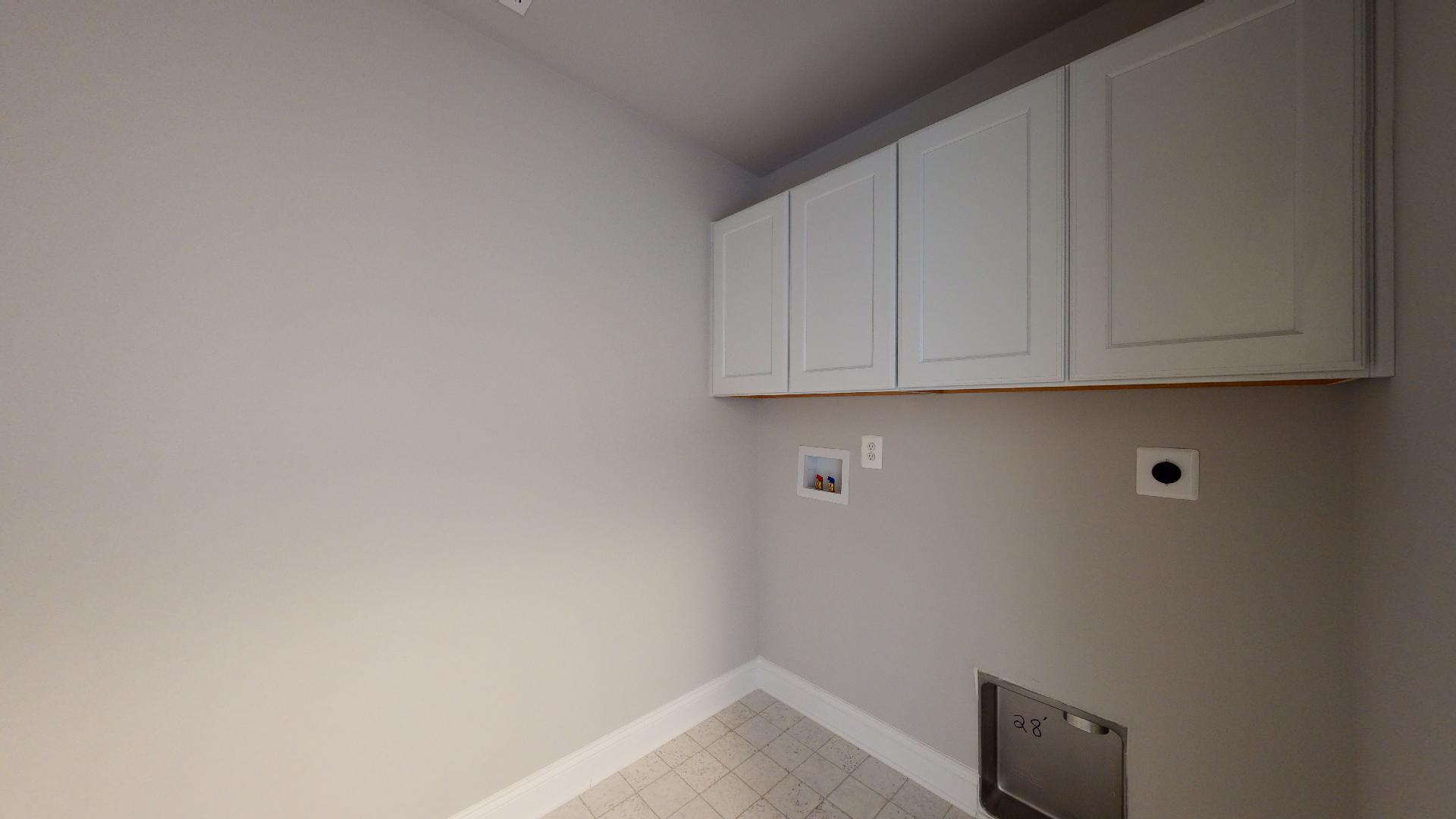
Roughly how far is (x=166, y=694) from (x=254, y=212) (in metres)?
1.14

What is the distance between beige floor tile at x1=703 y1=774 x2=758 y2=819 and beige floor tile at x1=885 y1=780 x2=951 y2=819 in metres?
0.43

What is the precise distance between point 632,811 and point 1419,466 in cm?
214

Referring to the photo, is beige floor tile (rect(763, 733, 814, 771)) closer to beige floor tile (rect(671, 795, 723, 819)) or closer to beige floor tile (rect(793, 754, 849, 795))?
beige floor tile (rect(793, 754, 849, 795))

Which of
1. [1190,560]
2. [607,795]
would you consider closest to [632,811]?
[607,795]

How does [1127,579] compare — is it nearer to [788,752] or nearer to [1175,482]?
[1175,482]

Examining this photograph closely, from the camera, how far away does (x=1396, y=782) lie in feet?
2.88

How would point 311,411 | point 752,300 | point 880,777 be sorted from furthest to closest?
point 752,300, point 880,777, point 311,411

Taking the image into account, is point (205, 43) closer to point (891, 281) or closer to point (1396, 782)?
point (891, 281)

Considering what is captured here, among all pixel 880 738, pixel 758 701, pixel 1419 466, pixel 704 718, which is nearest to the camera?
pixel 1419 466

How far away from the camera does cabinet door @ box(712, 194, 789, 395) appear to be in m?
1.90

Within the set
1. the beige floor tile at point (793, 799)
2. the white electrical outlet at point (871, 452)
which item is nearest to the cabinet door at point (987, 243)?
the white electrical outlet at point (871, 452)

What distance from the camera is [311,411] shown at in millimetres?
1277

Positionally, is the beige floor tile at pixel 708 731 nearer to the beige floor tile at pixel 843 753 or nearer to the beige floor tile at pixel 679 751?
the beige floor tile at pixel 679 751

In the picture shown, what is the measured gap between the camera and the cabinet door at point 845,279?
157cm
